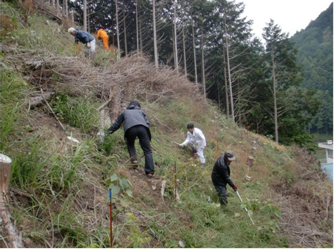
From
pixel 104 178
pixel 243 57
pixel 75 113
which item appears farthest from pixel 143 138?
pixel 243 57

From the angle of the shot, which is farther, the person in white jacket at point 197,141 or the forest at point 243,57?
the forest at point 243,57

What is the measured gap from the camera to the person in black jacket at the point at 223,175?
5.21 metres

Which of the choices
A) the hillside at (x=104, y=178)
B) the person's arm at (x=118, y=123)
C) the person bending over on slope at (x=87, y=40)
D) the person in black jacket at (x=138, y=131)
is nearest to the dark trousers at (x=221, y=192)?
the hillside at (x=104, y=178)

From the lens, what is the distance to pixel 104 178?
3.98m

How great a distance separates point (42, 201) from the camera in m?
2.74

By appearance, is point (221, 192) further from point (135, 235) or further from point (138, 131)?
point (135, 235)

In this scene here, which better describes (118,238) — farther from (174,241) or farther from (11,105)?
(11,105)

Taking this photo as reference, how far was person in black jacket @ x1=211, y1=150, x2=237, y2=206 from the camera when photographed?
5.21 m

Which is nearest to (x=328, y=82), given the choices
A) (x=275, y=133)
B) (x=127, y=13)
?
(x=275, y=133)

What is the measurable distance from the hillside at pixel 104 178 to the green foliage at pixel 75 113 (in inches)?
0.8

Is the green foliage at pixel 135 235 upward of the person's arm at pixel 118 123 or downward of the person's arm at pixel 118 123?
downward

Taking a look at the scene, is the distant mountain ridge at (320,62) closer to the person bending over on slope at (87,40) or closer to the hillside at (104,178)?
the hillside at (104,178)

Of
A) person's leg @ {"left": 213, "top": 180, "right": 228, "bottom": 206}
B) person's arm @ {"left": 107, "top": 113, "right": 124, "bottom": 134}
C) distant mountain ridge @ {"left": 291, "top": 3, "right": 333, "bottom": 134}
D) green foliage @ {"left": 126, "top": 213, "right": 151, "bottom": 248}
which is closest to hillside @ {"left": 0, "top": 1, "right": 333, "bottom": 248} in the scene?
green foliage @ {"left": 126, "top": 213, "right": 151, "bottom": 248}

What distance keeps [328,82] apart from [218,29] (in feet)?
104
